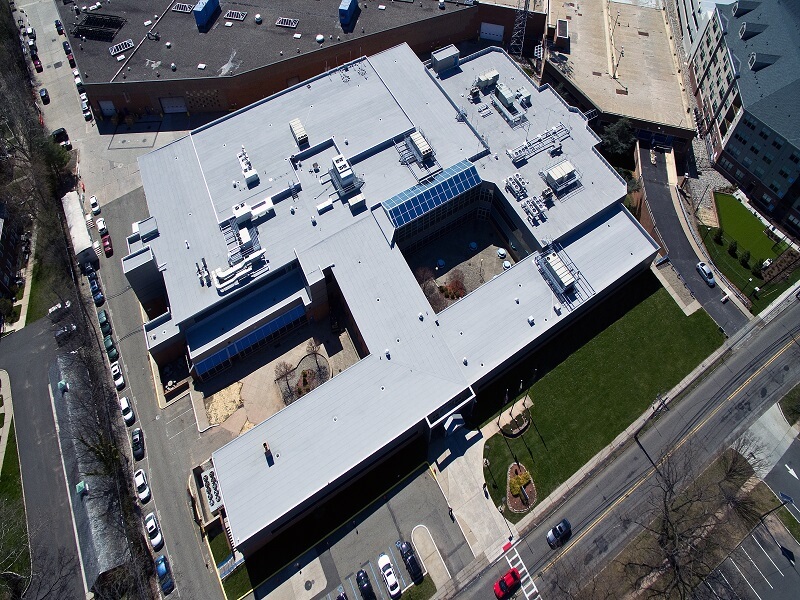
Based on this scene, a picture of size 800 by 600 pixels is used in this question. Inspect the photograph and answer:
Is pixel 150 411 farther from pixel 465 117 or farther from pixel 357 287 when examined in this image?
pixel 465 117

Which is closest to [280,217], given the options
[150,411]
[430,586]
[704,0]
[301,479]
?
[150,411]

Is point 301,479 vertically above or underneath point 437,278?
underneath

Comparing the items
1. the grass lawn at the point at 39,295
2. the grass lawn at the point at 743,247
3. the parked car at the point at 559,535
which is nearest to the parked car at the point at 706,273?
the grass lawn at the point at 743,247

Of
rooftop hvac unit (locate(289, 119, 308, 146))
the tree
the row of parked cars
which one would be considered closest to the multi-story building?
Answer: the tree

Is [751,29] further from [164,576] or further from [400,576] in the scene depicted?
[164,576]

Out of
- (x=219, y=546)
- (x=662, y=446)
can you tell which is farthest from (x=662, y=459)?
(x=219, y=546)
